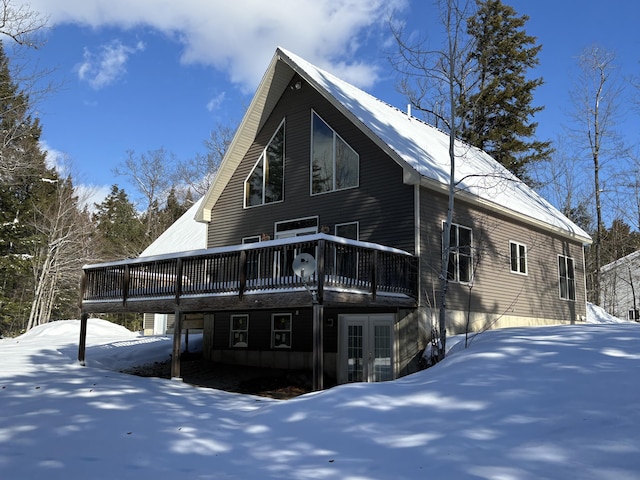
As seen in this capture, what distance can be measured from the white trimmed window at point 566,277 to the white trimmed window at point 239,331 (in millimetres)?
11361

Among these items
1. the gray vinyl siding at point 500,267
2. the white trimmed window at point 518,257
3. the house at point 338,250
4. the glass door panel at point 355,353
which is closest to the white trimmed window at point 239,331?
the house at point 338,250

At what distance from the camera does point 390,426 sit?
23.6ft

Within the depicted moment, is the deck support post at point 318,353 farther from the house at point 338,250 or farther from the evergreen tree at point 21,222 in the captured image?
the evergreen tree at point 21,222

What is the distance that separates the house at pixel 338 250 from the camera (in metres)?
13.0

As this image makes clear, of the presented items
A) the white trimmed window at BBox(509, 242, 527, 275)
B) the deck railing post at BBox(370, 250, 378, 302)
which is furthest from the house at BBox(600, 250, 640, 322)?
the deck railing post at BBox(370, 250, 378, 302)

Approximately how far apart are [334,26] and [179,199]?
96.8 feet

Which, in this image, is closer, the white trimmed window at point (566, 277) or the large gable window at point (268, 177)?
the large gable window at point (268, 177)

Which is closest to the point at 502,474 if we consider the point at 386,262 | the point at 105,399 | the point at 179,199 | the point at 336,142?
the point at 105,399

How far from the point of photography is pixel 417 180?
A: 14.0 m

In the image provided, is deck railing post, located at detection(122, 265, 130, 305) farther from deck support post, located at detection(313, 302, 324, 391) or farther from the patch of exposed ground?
deck support post, located at detection(313, 302, 324, 391)

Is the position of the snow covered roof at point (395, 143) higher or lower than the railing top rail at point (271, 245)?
higher

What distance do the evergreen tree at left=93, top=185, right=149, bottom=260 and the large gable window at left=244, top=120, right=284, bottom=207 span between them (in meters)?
22.7

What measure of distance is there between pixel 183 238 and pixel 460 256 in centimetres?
1692

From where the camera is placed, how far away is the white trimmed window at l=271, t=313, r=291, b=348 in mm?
16984
